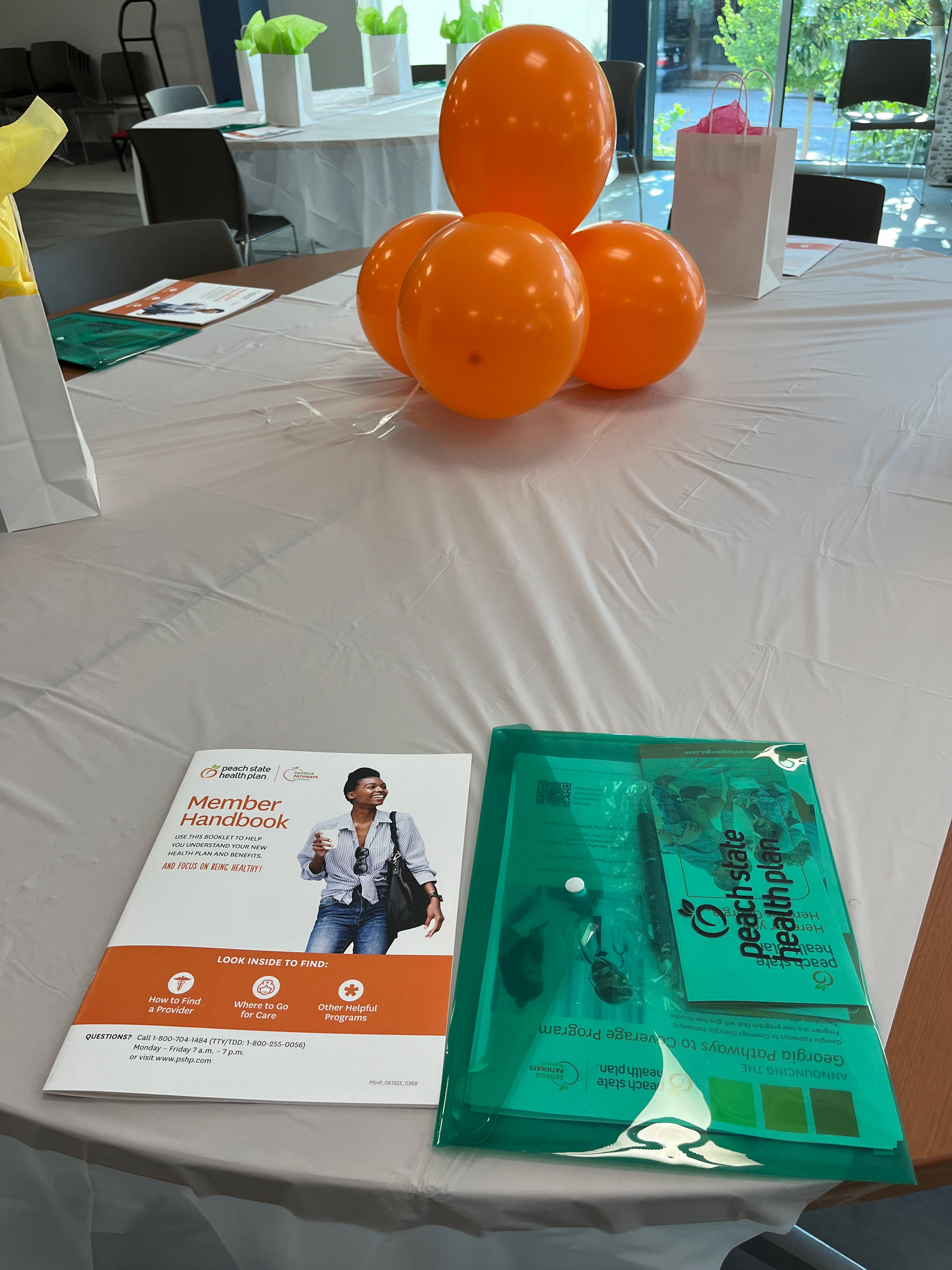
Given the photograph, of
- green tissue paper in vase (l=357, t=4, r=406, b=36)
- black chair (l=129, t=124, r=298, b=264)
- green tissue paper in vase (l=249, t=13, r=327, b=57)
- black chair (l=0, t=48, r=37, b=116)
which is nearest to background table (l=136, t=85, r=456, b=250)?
black chair (l=129, t=124, r=298, b=264)

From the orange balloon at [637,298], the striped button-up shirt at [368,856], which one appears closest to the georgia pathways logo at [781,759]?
the striped button-up shirt at [368,856]

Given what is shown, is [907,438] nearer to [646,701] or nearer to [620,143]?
[646,701]

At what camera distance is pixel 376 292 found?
1.14m

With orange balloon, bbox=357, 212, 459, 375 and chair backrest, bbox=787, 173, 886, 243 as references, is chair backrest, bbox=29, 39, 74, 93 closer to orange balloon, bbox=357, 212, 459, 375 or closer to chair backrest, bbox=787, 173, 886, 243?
chair backrest, bbox=787, 173, 886, 243

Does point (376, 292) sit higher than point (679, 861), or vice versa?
point (376, 292)

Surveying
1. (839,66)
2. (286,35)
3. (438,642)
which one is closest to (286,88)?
(286,35)

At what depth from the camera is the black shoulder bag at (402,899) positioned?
51cm

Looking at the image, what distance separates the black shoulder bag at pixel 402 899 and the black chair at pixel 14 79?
350 inches

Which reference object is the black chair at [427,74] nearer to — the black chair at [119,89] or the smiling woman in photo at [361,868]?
the black chair at [119,89]

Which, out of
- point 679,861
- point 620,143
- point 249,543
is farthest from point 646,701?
point 620,143

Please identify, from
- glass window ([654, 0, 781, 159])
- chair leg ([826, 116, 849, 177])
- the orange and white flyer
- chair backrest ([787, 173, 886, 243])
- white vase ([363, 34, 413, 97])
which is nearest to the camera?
the orange and white flyer

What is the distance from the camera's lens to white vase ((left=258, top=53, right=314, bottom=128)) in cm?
304

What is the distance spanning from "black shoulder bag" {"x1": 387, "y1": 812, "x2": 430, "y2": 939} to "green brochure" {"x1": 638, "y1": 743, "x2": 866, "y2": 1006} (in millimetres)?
148

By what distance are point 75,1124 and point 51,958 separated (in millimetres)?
106
